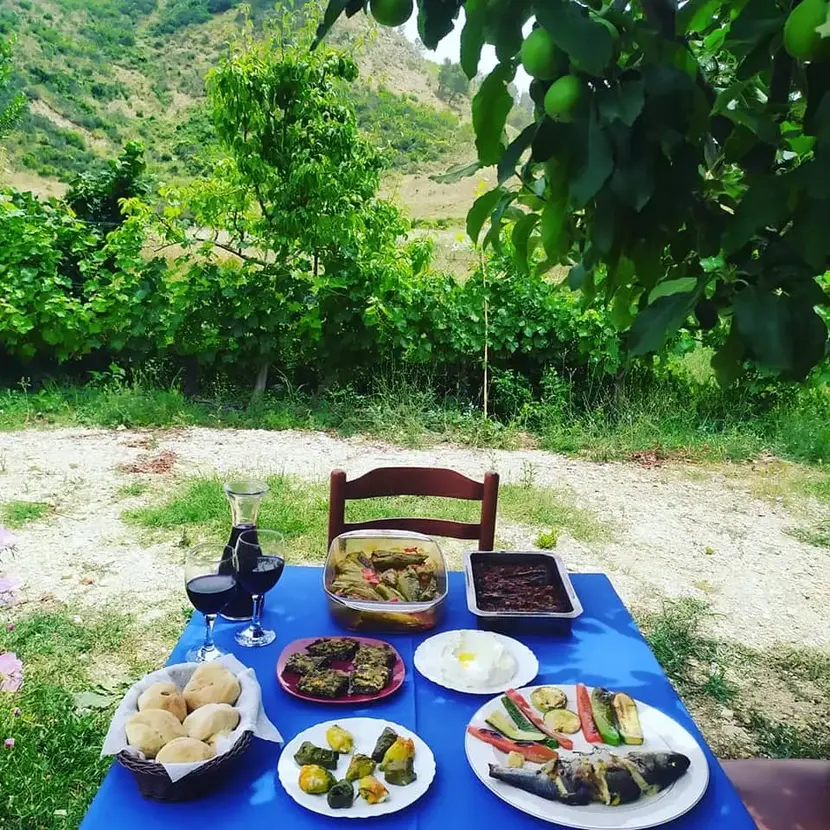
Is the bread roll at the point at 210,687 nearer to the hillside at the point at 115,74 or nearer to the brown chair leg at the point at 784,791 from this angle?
the brown chair leg at the point at 784,791

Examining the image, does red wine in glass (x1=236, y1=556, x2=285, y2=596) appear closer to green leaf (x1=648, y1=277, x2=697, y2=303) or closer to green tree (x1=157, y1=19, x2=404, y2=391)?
green leaf (x1=648, y1=277, x2=697, y2=303)

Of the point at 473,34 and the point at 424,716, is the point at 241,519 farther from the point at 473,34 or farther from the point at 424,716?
the point at 473,34

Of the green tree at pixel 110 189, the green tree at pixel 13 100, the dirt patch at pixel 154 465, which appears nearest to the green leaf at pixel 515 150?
the dirt patch at pixel 154 465

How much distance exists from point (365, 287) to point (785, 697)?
154 inches

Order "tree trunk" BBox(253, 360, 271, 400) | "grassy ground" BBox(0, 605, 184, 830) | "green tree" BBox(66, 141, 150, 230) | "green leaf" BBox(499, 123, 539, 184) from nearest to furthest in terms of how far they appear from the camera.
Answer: "green leaf" BBox(499, 123, 539, 184) < "grassy ground" BBox(0, 605, 184, 830) < "tree trunk" BBox(253, 360, 271, 400) < "green tree" BBox(66, 141, 150, 230)

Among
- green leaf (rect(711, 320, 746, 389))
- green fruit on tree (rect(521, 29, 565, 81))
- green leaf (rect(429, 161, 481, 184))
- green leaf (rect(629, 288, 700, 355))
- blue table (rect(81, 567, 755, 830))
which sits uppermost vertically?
green fruit on tree (rect(521, 29, 565, 81))

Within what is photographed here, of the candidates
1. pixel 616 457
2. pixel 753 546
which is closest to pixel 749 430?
pixel 616 457

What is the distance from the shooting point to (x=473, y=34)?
0.77m

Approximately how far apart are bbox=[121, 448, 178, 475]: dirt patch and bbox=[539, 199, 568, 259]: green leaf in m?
4.05

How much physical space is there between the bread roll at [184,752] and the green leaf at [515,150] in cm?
82

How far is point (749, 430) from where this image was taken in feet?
18.9

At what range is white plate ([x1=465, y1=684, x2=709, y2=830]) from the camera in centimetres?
106

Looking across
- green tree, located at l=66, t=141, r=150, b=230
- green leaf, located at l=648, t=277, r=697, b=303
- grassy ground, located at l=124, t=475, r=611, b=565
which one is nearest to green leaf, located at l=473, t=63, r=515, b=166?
green leaf, located at l=648, t=277, r=697, b=303

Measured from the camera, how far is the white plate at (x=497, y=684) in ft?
4.49
